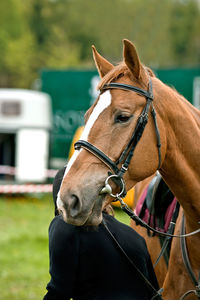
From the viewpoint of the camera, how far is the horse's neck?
3.02m

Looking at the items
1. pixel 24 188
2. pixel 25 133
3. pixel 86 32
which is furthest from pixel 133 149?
pixel 86 32

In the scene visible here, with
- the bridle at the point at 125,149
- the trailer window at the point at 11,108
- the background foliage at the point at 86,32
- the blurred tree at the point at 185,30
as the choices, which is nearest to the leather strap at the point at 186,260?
the bridle at the point at 125,149

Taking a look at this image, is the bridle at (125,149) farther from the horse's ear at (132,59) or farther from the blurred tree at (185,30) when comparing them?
the blurred tree at (185,30)

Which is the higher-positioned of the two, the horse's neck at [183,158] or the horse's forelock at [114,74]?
the horse's forelock at [114,74]

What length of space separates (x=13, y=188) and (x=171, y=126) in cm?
1039

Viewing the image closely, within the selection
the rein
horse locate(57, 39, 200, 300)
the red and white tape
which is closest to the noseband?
horse locate(57, 39, 200, 300)

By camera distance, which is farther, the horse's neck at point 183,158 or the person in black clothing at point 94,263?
the horse's neck at point 183,158

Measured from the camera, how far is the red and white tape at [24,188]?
42.2 feet

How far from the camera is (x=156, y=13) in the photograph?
116 feet

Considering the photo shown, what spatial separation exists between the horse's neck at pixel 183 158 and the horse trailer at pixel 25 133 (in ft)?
34.2

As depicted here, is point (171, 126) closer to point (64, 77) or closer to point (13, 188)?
point (13, 188)

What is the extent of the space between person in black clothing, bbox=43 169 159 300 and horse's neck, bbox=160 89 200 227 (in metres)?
0.41

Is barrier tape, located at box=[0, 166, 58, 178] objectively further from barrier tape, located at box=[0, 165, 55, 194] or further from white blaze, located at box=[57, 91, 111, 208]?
white blaze, located at box=[57, 91, 111, 208]

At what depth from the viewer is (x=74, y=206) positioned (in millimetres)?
2510
